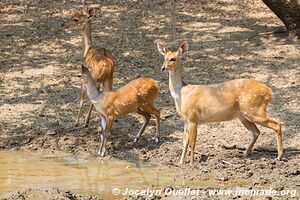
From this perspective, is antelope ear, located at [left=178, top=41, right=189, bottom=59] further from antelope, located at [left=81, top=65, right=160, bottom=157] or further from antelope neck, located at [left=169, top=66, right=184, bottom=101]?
antelope, located at [left=81, top=65, right=160, bottom=157]

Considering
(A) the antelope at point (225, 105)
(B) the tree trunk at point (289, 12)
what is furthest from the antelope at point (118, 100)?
(B) the tree trunk at point (289, 12)

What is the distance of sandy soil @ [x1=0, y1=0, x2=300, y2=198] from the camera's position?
1042cm

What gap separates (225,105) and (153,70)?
3561mm

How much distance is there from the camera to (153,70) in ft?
43.8

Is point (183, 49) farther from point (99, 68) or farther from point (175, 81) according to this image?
point (99, 68)

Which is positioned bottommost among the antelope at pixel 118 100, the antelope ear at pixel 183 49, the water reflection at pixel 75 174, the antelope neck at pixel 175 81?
the water reflection at pixel 75 174

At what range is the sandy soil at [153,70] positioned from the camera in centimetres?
1042

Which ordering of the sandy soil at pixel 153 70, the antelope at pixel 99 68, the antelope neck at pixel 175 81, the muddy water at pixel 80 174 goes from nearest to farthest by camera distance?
1. the muddy water at pixel 80 174
2. the antelope neck at pixel 175 81
3. the sandy soil at pixel 153 70
4. the antelope at pixel 99 68

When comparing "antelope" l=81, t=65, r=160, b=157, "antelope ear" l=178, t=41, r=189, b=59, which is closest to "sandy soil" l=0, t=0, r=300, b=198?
"antelope" l=81, t=65, r=160, b=157

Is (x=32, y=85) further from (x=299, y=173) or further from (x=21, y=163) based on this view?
(x=299, y=173)

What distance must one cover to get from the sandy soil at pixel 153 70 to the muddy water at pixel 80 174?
253mm

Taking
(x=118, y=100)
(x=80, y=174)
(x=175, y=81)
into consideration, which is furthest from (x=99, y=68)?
(x=80, y=174)

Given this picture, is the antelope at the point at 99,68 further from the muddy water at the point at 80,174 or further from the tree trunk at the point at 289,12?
the tree trunk at the point at 289,12

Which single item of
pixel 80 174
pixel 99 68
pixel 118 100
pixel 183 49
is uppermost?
pixel 183 49
